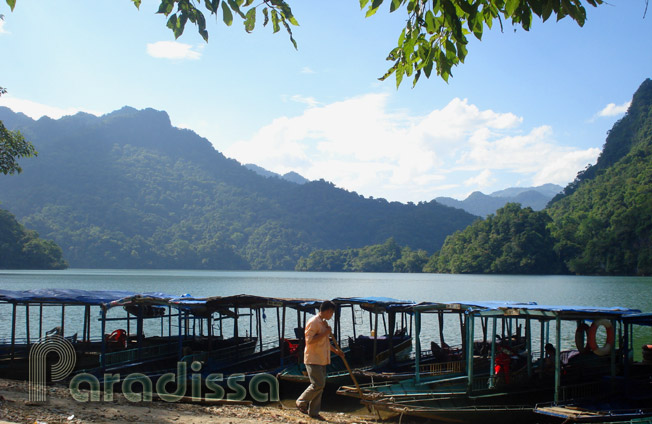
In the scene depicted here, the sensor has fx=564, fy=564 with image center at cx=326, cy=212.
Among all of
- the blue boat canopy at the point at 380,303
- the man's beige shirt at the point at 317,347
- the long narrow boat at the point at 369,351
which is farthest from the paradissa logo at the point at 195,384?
the man's beige shirt at the point at 317,347

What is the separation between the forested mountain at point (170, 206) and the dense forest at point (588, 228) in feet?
125

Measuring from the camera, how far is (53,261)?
280ft

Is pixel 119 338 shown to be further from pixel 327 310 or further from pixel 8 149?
pixel 327 310

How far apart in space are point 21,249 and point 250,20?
287ft

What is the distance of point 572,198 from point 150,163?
114194 mm

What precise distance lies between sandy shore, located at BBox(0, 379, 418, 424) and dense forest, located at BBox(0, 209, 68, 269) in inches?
3061

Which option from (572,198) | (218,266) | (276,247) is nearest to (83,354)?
(572,198)

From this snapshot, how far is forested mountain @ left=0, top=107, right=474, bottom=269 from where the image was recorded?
119562mm

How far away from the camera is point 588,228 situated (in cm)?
8138

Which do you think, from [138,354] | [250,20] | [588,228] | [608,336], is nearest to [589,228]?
[588,228]

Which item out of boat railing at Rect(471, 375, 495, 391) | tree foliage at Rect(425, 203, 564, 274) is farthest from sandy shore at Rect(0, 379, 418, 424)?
tree foliage at Rect(425, 203, 564, 274)

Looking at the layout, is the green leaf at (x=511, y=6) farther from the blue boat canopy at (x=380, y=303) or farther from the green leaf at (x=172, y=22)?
the blue boat canopy at (x=380, y=303)

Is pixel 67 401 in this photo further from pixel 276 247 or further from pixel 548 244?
pixel 276 247

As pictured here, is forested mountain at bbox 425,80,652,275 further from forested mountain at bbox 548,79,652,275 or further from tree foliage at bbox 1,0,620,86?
tree foliage at bbox 1,0,620,86
